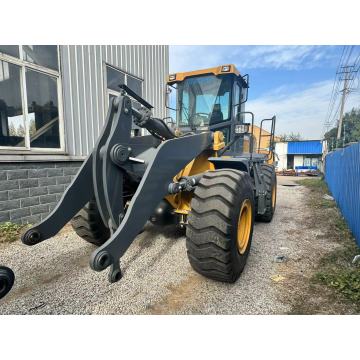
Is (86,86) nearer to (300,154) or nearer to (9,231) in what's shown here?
(9,231)

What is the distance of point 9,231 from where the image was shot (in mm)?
4488

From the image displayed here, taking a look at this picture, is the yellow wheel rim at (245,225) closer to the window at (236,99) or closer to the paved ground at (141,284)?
the paved ground at (141,284)

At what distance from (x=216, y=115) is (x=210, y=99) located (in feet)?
1.05

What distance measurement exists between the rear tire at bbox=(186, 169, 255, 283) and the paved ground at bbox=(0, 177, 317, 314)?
0.87 feet

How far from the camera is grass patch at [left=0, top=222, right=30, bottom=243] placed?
14.0ft

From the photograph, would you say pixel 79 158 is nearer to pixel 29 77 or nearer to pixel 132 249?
pixel 29 77

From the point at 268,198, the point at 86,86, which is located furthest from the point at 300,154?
the point at 86,86

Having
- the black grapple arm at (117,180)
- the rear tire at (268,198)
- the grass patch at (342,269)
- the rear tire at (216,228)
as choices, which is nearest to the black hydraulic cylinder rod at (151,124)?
the black grapple arm at (117,180)

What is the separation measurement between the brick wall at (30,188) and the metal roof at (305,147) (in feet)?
108

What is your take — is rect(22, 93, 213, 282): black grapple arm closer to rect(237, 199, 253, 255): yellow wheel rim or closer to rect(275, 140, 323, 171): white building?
rect(237, 199, 253, 255): yellow wheel rim

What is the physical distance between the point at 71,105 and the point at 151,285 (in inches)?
194

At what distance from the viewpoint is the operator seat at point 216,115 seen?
14.9 ft

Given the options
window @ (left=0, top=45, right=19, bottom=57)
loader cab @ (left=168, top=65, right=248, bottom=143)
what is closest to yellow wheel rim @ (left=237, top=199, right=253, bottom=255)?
loader cab @ (left=168, top=65, right=248, bottom=143)

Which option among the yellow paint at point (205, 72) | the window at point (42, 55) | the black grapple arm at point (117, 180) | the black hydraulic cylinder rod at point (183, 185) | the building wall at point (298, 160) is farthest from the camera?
the building wall at point (298, 160)
